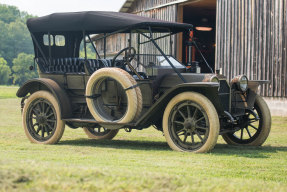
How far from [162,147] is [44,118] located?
233 cm

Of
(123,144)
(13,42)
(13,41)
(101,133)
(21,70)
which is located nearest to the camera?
(123,144)

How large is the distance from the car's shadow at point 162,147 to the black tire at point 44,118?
0.34 m

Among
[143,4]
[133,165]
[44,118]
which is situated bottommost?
[133,165]

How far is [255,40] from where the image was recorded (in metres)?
17.7

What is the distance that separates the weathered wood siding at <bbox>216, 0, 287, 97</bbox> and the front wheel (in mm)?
9358

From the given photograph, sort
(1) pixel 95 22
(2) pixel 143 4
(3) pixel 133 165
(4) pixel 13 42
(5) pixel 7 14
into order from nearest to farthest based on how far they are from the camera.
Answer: (3) pixel 133 165
(1) pixel 95 22
(2) pixel 143 4
(4) pixel 13 42
(5) pixel 7 14

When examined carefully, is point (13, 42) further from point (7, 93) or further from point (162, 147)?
point (162, 147)

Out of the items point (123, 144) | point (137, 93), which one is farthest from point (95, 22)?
point (123, 144)

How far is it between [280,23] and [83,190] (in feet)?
45.9

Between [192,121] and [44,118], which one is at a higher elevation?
[192,121]

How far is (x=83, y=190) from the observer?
4.14m

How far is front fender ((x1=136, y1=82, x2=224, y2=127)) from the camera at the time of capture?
774 cm

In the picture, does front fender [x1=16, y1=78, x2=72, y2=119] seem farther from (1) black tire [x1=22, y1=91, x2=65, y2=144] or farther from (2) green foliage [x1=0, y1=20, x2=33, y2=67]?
(2) green foliage [x1=0, y1=20, x2=33, y2=67]

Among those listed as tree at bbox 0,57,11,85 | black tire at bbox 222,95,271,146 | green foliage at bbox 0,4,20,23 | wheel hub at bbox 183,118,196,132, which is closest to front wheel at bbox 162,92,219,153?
wheel hub at bbox 183,118,196,132
